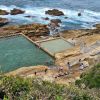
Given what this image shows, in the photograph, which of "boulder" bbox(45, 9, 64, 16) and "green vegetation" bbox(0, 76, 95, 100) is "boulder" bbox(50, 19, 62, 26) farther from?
"green vegetation" bbox(0, 76, 95, 100)

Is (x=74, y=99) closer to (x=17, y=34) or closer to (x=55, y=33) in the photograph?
(x=17, y=34)

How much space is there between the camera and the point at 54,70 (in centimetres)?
2503

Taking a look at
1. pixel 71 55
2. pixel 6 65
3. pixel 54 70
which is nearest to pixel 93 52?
pixel 71 55

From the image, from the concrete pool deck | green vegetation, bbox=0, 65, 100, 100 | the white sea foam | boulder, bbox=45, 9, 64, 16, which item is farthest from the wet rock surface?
green vegetation, bbox=0, 65, 100, 100

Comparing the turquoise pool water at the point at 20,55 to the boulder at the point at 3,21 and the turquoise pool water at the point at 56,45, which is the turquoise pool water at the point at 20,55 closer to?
the turquoise pool water at the point at 56,45

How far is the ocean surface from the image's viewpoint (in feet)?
135

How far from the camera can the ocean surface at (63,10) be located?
41.0 m

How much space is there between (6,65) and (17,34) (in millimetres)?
7381

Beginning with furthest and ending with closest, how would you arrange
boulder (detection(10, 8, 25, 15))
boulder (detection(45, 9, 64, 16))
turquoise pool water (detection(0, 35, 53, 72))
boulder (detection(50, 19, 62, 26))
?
boulder (detection(45, 9, 64, 16)), boulder (detection(10, 8, 25, 15)), boulder (detection(50, 19, 62, 26)), turquoise pool water (detection(0, 35, 53, 72))

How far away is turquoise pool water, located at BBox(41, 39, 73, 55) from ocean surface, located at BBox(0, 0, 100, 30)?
7799 millimetres

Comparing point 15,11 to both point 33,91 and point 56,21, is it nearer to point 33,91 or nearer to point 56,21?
point 56,21

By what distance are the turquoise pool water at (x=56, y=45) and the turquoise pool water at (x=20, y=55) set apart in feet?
3.20

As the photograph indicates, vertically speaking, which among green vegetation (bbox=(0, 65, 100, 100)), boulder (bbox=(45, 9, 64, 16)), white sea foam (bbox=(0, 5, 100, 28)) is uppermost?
green vegetation (bbox=(0, 65, 100, 100))

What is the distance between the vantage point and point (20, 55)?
27250 millimetres
